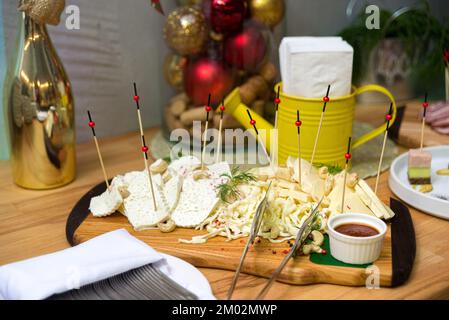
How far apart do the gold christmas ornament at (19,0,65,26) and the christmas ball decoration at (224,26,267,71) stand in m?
0.37

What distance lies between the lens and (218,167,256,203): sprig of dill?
0.98 meters

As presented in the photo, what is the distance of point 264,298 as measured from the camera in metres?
0.81

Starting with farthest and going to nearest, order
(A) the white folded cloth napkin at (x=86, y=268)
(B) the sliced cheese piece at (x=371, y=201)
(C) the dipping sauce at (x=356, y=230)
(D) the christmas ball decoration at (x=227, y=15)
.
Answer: (D) the christmas ball decoration at (x=227, y=15) → (B) the sliced cheese piece at (x=371, y=201) → (C) the dipping sauce at (x=356, y=230) → (A) the white folded cloth napkin at (x=86, y=268)

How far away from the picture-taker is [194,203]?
988 millimetres

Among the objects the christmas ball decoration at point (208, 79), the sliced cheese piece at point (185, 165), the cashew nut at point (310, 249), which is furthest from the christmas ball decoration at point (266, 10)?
the cashew nut at point (310, 249)

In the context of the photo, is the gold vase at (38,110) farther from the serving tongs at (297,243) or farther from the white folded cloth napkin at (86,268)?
the serving tongs at (297,243)

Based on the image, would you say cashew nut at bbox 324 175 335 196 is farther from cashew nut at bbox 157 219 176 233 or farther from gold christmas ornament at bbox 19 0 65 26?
gold christmas ornament at bbox 19 0 65 26

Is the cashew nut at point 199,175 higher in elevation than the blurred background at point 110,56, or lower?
lower

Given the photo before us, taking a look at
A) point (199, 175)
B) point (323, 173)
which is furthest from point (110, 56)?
point (323, 173)

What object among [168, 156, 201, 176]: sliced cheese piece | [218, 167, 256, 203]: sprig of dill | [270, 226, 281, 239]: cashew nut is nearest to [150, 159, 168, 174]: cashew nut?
[168, 156, 201, 176]: sliced cheese piece

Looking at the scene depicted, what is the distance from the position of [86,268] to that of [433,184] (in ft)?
2.34

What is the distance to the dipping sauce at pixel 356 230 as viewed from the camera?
87 cm

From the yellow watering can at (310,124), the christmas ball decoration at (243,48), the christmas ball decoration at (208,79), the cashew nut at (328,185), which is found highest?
the christmas ball decoration at (243,48)

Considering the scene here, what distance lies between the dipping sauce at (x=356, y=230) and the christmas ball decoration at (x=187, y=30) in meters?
0.56
